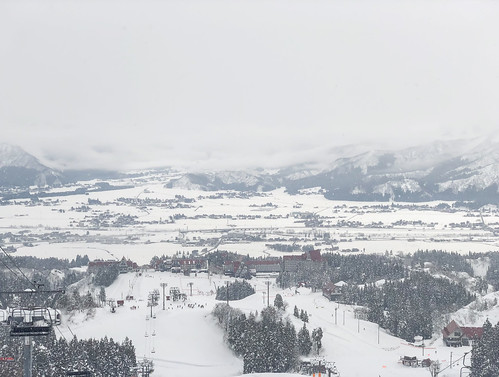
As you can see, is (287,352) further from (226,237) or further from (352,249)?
(226,237)

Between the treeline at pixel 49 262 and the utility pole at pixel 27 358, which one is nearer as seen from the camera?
the utility pole at pixel 27 358

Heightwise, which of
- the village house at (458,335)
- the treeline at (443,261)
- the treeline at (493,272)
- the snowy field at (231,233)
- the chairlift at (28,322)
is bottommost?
the village house at (458,335)

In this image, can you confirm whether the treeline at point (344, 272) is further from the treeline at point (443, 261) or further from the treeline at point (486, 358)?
the treeline at point (486, 358)

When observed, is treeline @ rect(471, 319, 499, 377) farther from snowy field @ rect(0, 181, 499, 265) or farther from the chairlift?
snowy field @ rect(0, 181, 499, 265)

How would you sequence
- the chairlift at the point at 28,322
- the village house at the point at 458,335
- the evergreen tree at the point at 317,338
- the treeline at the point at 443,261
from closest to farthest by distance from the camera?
1. the chairlift at the point at 28,322
2. the evergreen tree at the point at 317,338
3. the village house at the point at 458,335
4. the treeline at the point at 443,261

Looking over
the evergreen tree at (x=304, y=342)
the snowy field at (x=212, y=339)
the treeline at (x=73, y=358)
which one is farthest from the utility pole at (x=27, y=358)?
the evergreen tree at (x=304, y=342)

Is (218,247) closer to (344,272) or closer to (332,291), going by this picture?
(344,272)
